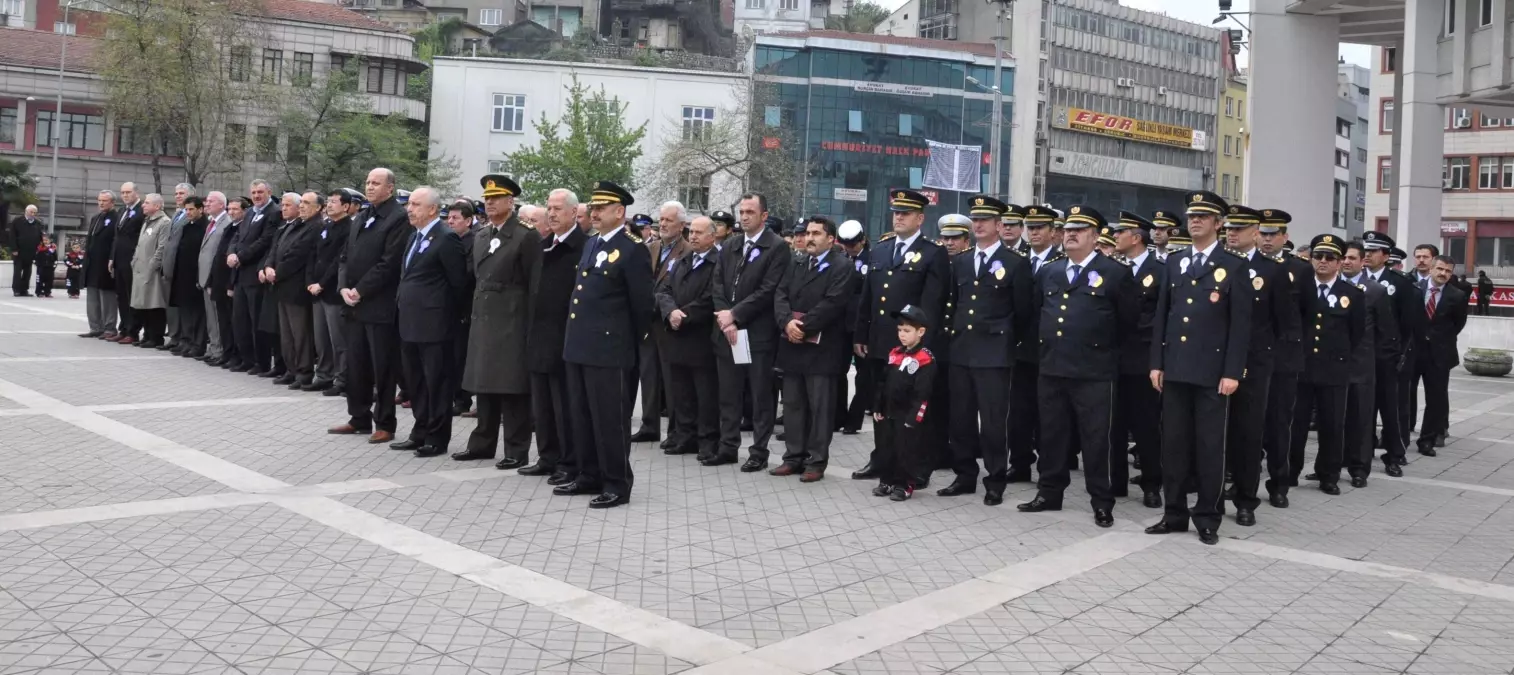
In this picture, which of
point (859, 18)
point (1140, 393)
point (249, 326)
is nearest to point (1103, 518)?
point (1140, 393)

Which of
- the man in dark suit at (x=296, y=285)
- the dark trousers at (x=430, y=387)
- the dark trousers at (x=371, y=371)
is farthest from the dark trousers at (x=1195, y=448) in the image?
the man in dark suit at (x=296, y=285)

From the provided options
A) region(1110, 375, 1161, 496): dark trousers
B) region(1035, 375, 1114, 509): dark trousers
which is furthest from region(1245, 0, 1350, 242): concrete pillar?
region(1035, 375, 1114, 509): dark trousers

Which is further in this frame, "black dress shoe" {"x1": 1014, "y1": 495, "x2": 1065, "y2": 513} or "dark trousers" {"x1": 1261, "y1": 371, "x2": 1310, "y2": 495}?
"dark trousers" {"x1": 1261, "y1": 371, "x2": 1310, "y2": 495}

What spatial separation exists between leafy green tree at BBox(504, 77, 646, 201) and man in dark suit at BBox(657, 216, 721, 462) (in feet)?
156

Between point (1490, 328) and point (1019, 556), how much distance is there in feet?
88.9

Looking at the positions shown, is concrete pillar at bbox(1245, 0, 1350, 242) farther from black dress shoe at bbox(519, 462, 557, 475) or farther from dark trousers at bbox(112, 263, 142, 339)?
black dress shoe at bbox(519, 462, 557, 475)

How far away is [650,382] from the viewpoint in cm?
1260

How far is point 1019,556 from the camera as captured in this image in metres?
8.05

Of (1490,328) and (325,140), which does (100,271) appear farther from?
(325,140)

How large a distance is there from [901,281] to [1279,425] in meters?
3.05

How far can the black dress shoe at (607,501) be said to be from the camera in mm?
8961

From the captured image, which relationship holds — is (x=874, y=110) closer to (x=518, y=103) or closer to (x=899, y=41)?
(x=899, y=41)

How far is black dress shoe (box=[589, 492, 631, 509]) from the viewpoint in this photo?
896 centimetres

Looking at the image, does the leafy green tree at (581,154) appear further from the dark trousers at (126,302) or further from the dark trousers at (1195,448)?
the dark trousers at (1195,448)
